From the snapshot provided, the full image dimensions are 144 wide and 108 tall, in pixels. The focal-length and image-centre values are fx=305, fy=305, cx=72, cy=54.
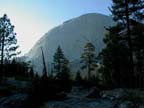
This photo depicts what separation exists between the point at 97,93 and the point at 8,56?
140 ft

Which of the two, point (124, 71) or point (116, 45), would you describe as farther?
point (124, 71)

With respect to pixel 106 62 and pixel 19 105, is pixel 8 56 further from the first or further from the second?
pixel 19 105

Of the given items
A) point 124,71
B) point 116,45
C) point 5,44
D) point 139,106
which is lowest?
point 139,106

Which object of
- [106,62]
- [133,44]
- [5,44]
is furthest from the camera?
[5,44]

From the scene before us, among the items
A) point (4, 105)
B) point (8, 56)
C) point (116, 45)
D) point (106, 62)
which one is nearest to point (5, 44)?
point (8, 56)

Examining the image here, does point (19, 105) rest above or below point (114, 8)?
below

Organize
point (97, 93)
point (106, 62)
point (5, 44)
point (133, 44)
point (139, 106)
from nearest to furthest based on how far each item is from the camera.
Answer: point (139, 106), point (97, 93), point (133, 44), point (106, 62), point (5, 44)

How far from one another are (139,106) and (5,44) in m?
49.0

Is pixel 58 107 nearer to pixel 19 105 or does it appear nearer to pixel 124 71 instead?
pixel 19 105

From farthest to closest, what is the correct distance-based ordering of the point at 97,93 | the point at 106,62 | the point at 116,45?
1. the point at 106,62
2. the point at 116,45
3. the point at 97,93

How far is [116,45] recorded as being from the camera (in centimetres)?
3975

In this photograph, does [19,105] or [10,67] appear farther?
[10,67]

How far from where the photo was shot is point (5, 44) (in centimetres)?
6216

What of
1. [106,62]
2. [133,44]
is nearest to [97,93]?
[133,44]
